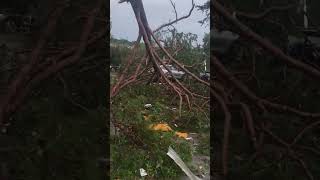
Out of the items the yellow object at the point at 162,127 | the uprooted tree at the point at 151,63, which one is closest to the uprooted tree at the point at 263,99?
the uprooted tree at the point at 151,63

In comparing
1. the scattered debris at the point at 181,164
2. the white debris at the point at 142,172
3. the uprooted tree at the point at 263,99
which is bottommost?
the white debris at the point at 142,172

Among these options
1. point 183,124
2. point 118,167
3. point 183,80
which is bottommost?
point 118,167

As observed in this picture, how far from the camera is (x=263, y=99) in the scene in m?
0.81

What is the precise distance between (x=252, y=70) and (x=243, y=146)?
0.47ft

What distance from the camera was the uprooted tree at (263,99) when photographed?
79 cm

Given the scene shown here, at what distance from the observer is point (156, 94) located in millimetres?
1085

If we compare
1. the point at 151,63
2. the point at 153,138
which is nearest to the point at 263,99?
the point at 151,63

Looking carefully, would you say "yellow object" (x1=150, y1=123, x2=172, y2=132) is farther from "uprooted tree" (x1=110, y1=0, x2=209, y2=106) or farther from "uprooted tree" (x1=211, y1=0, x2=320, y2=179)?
"uprooted tree" (x1=211, y1=0, x2=320, y2=179)
